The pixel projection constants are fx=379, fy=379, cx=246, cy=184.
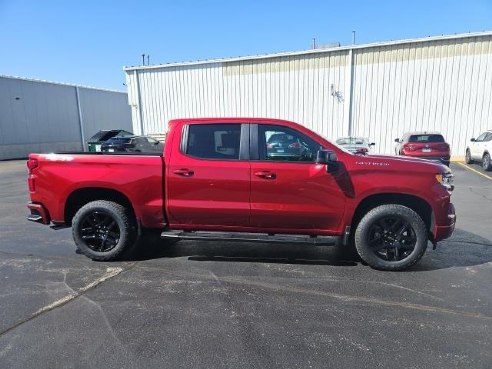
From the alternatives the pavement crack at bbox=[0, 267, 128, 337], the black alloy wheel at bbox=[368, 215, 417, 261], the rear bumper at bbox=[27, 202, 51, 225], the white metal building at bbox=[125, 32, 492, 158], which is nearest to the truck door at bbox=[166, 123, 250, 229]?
the pavement crack at bbox=[0, 267, 128, 337]

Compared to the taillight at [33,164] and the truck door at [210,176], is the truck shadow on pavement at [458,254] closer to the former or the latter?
the truck door at [210,176]

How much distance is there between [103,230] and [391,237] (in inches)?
146

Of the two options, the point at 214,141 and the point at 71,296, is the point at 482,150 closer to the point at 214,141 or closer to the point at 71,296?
the point at 214,141

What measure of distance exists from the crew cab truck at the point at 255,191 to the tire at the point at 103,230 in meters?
0.01

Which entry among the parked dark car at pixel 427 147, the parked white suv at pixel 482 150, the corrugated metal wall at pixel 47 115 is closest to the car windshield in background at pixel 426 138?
the parked dark car at pixel 427 147

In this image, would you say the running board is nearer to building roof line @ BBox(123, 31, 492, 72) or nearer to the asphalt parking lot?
the asphalt parking lot

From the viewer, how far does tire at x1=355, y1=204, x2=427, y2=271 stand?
4.54 meters

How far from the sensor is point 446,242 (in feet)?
19.1

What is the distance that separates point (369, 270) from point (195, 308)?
227 cm

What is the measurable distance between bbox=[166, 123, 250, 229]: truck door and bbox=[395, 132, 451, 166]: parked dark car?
1180 centimetres

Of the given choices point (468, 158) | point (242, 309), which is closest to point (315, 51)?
point (468, 158)

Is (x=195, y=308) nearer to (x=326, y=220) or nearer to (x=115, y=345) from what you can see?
(x=115, y=345)

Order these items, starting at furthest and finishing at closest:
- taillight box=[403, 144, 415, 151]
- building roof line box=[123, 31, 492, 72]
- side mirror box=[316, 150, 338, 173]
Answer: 1. building roof line box=[123, 31, 492, 72]
2. taillight box=[403, 144, 415, 151]
3. side mirror box=[316, 150, 338, 173]

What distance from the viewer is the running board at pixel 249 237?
4605 millimetres
